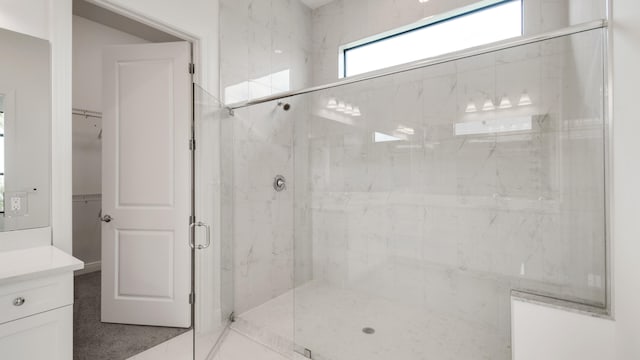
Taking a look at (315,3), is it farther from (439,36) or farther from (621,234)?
(621,234)

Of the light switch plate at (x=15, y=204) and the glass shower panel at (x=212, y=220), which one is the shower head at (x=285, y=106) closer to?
the glass shower panel at (x=212, y=220)

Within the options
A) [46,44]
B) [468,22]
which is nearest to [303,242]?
[46,44]

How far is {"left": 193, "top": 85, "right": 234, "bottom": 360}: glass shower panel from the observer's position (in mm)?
1922

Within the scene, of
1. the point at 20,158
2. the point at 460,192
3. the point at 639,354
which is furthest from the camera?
the point at 460,192

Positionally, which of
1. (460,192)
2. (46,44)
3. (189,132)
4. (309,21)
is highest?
(309,21)

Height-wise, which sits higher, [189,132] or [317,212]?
[189,132]

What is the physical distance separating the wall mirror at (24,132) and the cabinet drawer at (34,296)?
1.74 feet

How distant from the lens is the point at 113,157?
7.65 ft

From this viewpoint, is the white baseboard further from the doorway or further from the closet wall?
the doorway

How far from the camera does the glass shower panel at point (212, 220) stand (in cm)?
192

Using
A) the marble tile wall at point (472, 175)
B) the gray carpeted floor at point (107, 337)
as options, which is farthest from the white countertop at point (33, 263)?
the marble tile wall at point (472, 175)

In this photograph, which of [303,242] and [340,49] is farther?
[340,49]

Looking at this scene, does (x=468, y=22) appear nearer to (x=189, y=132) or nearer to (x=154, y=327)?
(x=189, y=132)

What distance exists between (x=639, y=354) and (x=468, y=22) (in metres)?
2.52
